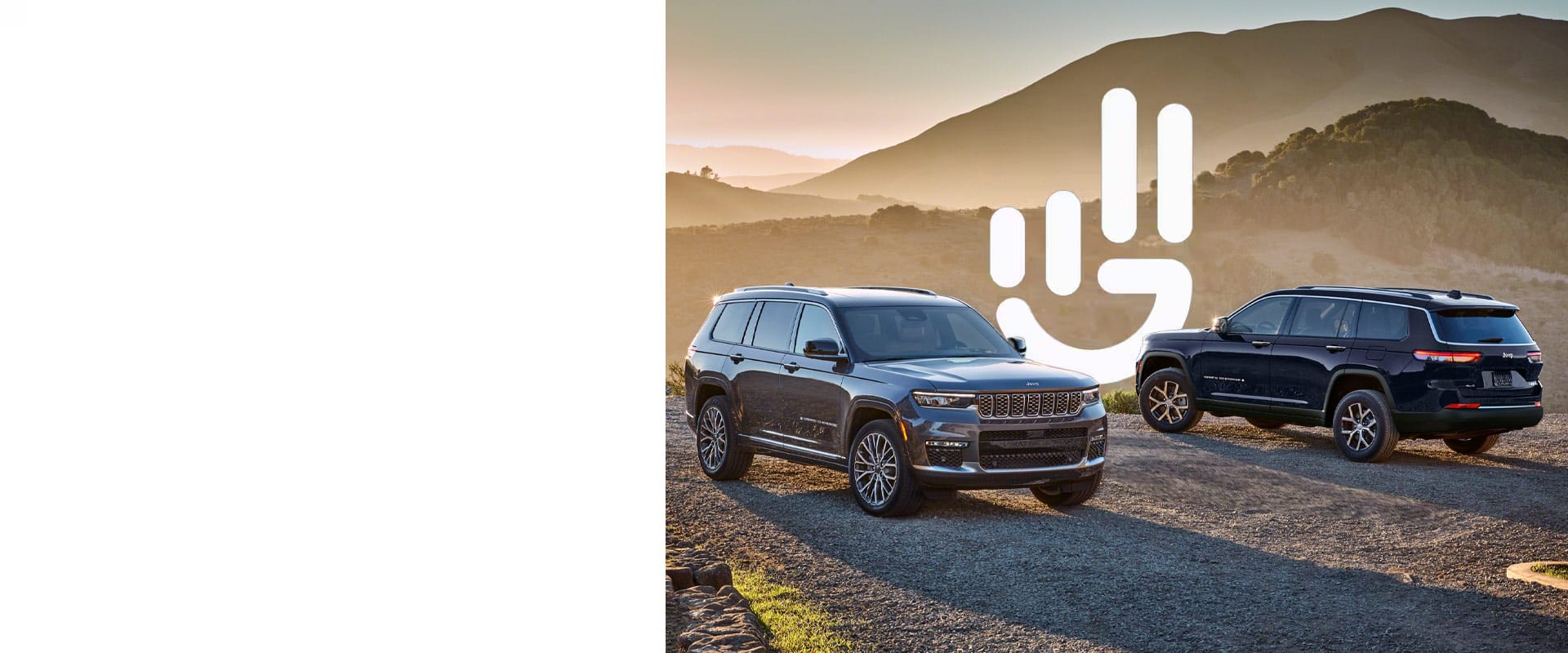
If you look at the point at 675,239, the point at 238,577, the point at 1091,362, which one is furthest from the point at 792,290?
the point at 675,239

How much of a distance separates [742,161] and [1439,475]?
52.7 m

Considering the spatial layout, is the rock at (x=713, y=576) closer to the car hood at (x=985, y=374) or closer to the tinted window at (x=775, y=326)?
the car hood at (x=985, y=374)

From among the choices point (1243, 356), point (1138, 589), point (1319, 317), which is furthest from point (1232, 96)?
point (1138, 589)

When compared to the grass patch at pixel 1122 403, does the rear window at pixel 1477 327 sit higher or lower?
higher

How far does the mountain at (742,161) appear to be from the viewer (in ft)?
181

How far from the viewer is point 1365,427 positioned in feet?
43.5

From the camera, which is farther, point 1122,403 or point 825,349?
point 1122,403

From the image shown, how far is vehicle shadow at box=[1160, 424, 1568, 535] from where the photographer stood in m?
10.7

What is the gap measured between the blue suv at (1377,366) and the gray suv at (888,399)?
15.0ft

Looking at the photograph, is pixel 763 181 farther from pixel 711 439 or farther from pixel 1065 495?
pixel 1065 495

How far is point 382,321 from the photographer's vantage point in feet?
13.3

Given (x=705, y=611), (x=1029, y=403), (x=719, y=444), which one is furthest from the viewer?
(x=719, y=444)

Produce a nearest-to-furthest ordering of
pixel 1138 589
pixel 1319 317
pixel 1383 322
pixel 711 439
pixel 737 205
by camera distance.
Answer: pixel 1138 589 → pixel 711 439 → pixel 1383 322 → pixel 1319 317 → pixel 737 205

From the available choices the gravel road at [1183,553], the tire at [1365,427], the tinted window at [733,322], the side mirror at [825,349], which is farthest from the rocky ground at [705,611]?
the tire at [1365,427]
